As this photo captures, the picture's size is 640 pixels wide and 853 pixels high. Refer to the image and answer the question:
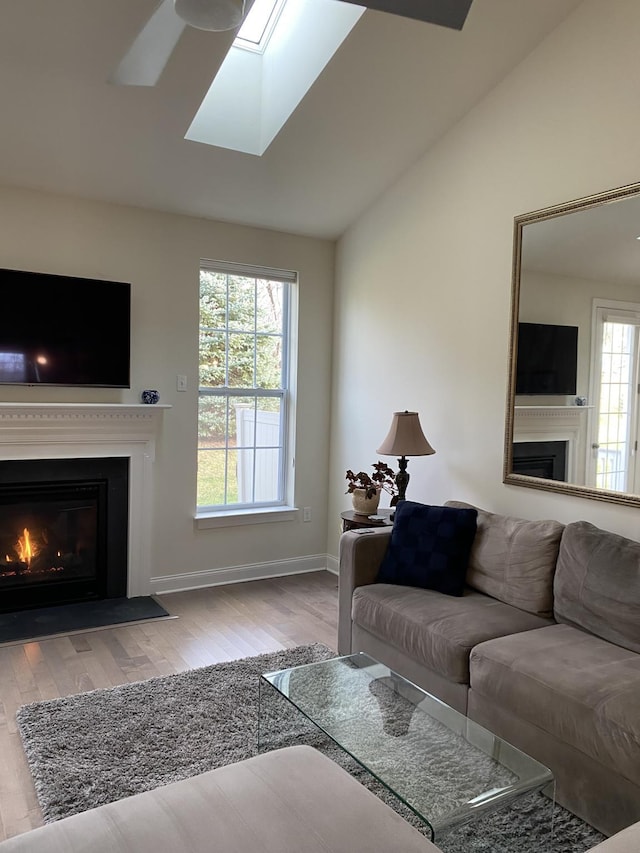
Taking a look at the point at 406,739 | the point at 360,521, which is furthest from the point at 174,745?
the point at 360,521

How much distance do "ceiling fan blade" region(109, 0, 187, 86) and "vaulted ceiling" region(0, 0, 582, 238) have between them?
0.12ft

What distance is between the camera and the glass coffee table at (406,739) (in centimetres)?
176

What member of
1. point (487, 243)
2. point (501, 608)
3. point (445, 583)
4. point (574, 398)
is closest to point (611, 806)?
point (501, 608)

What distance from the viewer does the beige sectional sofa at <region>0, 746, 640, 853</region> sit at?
4.44 ft

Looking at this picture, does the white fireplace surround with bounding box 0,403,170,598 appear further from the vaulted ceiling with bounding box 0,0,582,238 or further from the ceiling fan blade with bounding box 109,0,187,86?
the ceiling fan blade with bounding box 109,0,187,86

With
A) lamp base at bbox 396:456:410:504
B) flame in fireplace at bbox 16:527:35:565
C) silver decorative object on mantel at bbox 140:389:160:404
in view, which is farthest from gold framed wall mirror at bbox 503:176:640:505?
flame in fireplace at bbox 16:527:35:565

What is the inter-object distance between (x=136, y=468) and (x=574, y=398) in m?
2.58

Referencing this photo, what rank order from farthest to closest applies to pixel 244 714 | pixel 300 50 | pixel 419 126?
pixel 419 126, pixel 300 50, pixel 244 714

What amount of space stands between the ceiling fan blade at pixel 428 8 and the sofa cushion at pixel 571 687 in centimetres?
204

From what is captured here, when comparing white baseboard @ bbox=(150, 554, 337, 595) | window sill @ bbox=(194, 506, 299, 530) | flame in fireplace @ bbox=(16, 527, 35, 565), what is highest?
window sill @ bbox=(194, 506, 299, 530)

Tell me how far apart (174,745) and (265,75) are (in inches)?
135

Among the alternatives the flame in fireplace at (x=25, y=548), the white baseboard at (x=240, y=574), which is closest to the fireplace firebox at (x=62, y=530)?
the flame in fireplace at (x=25, y=548)

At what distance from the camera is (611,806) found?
6.53 feet

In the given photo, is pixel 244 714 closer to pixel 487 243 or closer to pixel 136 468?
pixel 136 468
